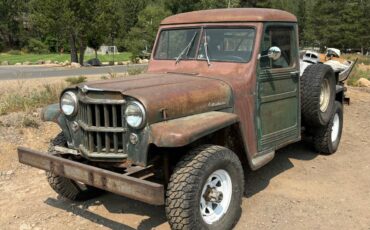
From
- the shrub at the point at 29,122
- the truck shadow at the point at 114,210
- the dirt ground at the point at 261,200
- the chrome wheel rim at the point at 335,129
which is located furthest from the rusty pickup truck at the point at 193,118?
→ the shrub at the point at 29,122

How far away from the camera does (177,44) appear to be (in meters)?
5.54

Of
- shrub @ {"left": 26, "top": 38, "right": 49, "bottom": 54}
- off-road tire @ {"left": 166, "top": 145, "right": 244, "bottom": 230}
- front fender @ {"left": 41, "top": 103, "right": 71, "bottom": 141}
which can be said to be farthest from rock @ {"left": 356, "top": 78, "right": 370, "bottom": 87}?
shrub @ {"left": 26, "top": 38, "right": 49, "bottom": 54}

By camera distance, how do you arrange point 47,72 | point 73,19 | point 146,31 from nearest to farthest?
point 47,72 → point 73,19 → point 146,31

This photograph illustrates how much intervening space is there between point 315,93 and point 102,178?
3.11 meters

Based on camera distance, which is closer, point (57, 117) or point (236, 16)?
point (57, 117)

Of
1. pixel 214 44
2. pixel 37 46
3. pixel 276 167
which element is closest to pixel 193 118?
pixel 214 44

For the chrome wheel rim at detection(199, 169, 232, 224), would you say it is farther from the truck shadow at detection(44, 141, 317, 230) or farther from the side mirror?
the side mirror

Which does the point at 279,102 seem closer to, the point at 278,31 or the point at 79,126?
the point at 278,31

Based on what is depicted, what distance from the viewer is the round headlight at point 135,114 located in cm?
390

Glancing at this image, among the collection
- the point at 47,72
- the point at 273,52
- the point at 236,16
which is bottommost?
the point at 47,72

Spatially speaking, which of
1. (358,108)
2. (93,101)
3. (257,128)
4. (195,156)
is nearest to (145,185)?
(195,156)

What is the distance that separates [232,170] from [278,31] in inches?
76.6

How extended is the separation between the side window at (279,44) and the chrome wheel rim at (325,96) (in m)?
0.97

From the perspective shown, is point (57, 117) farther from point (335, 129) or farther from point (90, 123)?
point (335, 129)
